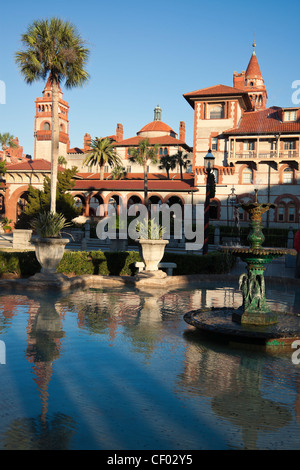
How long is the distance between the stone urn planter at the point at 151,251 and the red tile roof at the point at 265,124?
116ft

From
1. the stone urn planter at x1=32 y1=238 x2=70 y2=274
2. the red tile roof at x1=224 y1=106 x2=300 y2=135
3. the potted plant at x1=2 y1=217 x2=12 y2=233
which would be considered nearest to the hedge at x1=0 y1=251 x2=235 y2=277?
the stone urn planter at x1=32 y1=238 x2=70 y2=274

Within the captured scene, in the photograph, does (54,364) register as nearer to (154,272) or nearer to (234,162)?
(154,272)

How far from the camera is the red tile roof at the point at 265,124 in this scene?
4541cm

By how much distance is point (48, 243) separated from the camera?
11.9 m

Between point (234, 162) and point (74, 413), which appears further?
point (234, 162)

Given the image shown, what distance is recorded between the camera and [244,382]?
5207 mm

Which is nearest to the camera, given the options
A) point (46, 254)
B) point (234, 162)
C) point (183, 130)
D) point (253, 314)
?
point (253, 314)

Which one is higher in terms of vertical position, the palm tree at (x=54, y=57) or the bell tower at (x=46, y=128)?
the bell tower at (x=46, y=128)

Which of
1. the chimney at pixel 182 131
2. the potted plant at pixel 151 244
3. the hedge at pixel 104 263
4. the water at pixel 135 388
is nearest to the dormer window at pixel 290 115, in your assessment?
the chimney at pixel 182 131

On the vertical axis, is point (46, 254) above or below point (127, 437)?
above

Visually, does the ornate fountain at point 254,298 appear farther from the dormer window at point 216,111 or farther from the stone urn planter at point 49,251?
the dormer window at point 216,111

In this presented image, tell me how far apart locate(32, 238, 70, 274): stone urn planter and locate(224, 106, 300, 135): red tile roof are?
123ft
